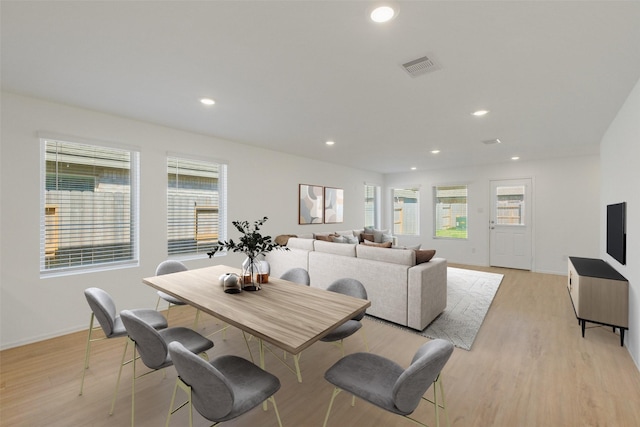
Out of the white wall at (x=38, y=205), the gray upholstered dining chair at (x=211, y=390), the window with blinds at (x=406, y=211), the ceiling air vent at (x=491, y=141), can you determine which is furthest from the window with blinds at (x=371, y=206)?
the gray upholstered dining chair at (x=211, y=390)

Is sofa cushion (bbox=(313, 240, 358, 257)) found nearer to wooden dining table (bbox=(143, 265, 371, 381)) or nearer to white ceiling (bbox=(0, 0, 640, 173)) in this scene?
wooden dining table (bbox=(143, 265, 371, 381))

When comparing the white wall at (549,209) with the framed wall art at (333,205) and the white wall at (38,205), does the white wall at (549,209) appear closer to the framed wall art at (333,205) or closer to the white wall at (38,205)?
the framed wall art at (333,205)

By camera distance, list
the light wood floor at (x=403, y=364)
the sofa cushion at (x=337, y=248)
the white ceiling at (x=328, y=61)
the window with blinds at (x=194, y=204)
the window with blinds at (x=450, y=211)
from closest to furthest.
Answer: the white ceiling at (x=328, y=61) → the light wood floor at (x=403, y=364) → the sofa cushion at (x=337, y=248) → the window with blinds at (x=194, y=204) → the window with blinds at (x=450, y=211)

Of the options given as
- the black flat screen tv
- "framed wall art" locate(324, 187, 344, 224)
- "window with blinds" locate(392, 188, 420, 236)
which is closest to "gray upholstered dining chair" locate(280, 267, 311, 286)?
the black flat screen tv

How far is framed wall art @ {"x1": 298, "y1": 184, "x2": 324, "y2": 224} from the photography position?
5.68 metres

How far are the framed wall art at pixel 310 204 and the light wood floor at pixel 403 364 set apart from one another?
2.97m

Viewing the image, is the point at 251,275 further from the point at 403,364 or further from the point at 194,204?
the point at 194,204

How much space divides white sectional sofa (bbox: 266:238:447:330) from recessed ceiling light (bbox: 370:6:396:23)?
234 cm

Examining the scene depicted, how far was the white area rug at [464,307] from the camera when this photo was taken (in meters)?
2.99

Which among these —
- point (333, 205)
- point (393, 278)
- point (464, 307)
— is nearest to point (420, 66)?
point (393, 278)

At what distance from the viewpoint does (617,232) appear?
297 centimetres

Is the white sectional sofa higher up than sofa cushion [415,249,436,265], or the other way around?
sofa cushion [415,249,436,265]

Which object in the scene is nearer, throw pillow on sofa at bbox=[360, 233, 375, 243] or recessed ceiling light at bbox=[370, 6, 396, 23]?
recessed ceiling light at bbox=[370, 6, 396, 23]

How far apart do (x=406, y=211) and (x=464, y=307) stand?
180 inches
